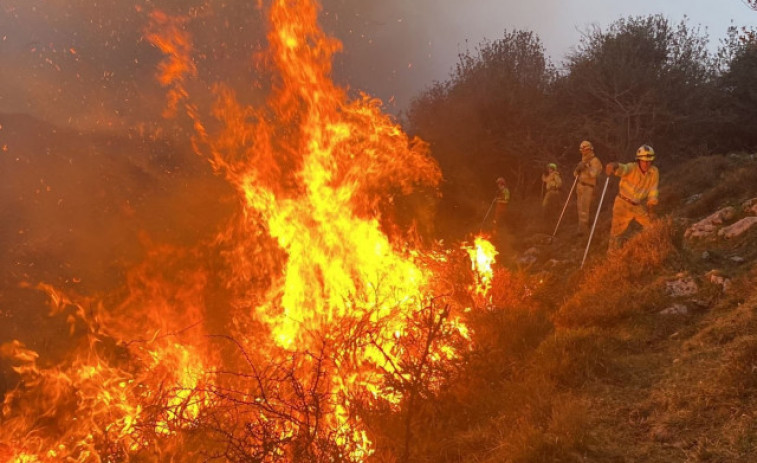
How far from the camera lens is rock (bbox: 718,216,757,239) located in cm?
784

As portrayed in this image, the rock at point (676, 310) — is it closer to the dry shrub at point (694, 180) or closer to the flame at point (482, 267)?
the flame at point (482, 267)

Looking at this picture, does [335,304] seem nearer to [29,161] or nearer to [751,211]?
[751,211]

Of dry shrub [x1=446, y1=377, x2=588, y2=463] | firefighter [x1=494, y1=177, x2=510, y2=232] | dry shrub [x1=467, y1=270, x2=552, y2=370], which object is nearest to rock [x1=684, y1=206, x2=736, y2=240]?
dry shrub [x1=467, y1=270, x2=552, y2=370]

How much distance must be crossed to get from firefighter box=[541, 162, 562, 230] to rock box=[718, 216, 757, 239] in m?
7.32

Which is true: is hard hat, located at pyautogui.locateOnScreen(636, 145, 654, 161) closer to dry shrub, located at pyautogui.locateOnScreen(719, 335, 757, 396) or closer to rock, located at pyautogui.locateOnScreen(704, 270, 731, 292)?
rock, located at pyautogui.locateOnScreen(704, 270, 731, 292)

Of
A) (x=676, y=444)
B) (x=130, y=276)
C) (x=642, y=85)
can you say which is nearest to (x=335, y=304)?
(x=676, y=444)

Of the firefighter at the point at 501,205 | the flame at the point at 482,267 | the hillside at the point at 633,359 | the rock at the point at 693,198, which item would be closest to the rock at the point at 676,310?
the hillside at the point at 633,359

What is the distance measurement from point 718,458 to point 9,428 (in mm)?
8304

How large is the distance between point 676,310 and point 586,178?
663 centimetres

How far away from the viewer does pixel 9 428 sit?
7117 mm

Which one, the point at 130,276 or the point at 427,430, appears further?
the point at 130,276

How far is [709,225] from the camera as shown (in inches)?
344

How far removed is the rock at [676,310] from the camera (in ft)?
19.7

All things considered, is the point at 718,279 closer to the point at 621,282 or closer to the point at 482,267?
the point at 621,282
